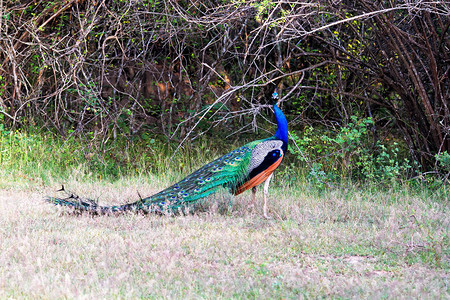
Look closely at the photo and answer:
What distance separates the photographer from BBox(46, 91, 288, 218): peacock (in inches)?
230

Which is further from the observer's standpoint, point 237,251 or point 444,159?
point 444,159

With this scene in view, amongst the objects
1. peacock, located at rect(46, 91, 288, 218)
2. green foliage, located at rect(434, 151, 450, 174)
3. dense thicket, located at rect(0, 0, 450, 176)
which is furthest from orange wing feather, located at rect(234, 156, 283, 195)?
green foliage, located at rect(434, 151, 450, 174)

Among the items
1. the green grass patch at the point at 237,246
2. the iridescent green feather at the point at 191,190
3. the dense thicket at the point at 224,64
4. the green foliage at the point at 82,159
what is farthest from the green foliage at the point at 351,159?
the green foliage at the point at 82,159

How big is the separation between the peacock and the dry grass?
14 centimetres

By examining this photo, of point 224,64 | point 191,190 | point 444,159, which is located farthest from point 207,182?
point 224,64

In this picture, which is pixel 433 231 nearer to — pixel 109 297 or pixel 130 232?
pixel 130 232

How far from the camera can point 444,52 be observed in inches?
285

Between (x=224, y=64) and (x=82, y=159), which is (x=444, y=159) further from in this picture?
(x=82, y=159)

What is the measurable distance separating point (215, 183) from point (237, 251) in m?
1.49

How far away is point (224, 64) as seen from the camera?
10.0 m

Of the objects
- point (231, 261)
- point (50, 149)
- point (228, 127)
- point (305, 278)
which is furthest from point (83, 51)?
point (305, 278)

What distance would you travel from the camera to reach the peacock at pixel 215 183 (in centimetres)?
584

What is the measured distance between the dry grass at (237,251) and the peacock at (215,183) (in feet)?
0.47

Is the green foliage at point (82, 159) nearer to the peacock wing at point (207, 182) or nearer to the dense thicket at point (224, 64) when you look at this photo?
the dense thicket at point (224, 64)
